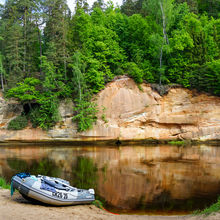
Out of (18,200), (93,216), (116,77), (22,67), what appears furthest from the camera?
(22,67)

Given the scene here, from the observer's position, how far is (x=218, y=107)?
34031mm

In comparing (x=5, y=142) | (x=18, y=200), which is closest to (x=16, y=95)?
(x=5, y=142)

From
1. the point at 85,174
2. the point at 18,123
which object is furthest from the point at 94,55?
the point at 85,174

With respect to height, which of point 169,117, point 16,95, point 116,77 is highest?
point 116,77

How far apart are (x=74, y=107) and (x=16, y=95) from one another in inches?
319

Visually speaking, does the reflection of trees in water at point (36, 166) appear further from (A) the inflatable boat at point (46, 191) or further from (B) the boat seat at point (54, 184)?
(A) the inflatable boat at point (46, 191)

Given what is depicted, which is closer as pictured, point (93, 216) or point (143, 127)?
point (93, 216)

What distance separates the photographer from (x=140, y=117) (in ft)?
112

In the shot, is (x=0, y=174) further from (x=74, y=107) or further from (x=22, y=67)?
(x=22, y=67)

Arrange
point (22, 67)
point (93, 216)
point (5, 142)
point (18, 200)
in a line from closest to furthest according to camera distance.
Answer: point (93, 216) → point (18, 200) → point (5, 142) → point (22, 67)

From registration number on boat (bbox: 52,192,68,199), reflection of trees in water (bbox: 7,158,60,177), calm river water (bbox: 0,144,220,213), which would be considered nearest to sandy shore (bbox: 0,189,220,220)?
registration number on boat (bbox: 52,192,68,199)

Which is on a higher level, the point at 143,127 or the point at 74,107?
the point at 74,107

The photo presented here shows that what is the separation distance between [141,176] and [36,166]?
8.21 metres

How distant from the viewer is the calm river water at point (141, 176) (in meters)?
11.8
